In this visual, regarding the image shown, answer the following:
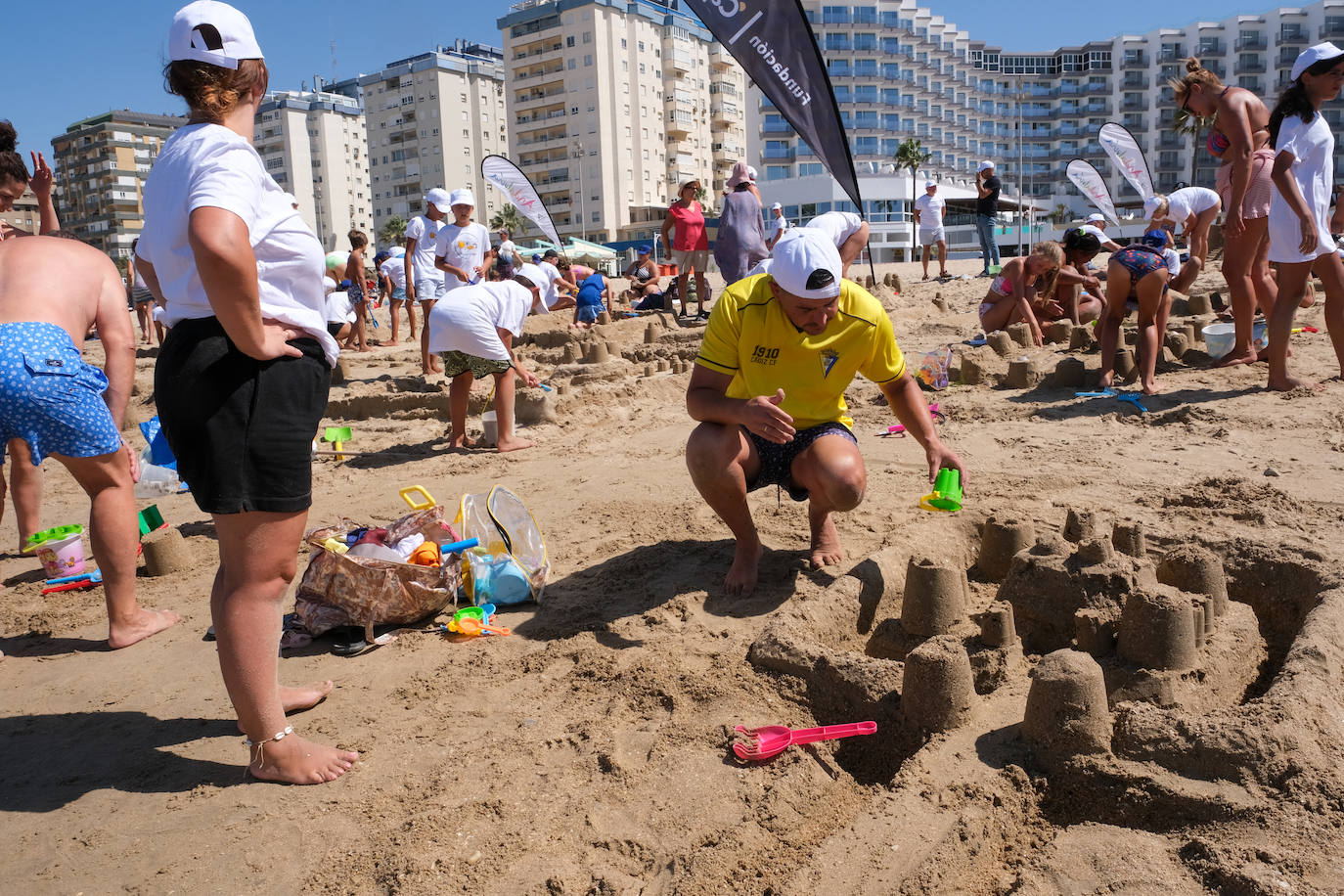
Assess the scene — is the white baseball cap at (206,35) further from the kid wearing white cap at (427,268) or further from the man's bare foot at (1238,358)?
the kid wearing white cap at (427,268)

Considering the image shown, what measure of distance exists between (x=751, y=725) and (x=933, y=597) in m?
0.75

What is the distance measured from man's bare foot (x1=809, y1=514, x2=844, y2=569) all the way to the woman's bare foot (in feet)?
5.63

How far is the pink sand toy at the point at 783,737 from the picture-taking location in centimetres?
220

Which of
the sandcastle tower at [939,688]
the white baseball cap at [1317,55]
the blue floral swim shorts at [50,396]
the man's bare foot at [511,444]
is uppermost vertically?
the white baseball cap at [1317,55]

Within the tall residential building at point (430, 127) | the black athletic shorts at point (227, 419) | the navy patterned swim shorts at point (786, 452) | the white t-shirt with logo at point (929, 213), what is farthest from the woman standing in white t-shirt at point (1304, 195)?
the tall residential building at point (430, 127)

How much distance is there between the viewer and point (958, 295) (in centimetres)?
1162

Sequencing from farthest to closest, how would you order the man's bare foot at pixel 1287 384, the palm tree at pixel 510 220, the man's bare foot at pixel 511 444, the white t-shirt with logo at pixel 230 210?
1. the palm tree at pixel 510 220
2. the man's bare foot at pixel 511 444
3. the man's bare foot at pixel 1287 384
4. the white t-shirt with logo at pixel 230 210

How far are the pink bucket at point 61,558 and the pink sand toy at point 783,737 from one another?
3.44 metres

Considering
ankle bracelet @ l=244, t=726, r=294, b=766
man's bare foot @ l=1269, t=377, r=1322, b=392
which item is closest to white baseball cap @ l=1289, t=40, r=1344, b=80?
man's bare foot @ l=1269, t=377, r=1322, b=392

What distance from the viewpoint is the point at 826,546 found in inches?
134

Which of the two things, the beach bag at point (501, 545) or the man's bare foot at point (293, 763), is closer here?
the man's bare foot at point (293, 763)

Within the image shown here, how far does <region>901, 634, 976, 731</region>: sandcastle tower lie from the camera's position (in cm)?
225

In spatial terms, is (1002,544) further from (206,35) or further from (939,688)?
(206,35)

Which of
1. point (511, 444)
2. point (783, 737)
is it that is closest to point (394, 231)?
point (511, 444)
